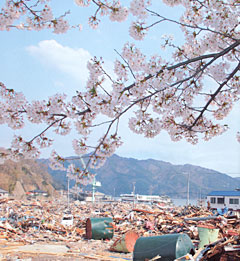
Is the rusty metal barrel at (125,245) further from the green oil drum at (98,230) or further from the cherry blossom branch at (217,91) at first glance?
the cherry blossom branch at (217,91)

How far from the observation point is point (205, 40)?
589 cm

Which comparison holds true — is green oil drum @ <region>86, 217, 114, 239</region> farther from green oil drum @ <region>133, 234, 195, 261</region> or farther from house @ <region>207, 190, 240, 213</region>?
house @ <region>207, 190, 240, 213</region>

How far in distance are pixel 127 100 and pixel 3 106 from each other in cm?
186

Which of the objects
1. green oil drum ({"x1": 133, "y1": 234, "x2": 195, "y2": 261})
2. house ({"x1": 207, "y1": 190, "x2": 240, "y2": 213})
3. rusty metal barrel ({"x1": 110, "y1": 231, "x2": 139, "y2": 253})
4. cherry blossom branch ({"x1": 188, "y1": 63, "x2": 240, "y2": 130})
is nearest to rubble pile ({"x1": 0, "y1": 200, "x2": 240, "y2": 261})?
rusty metal barrel ({"x1": 110, "y1": 231, "x2": 139, "y2": 253})

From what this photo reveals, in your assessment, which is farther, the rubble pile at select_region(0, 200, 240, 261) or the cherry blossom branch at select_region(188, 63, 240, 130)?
the rubble pile at select_region(0, 200, 240, 261)

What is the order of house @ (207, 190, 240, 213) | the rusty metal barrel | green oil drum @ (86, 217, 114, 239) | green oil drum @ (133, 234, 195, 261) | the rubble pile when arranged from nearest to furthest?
the rubble pile → green oil drum @ (133, 234, 195, 261) → the rusty metal barrel → green oil drum @ (86, 217, 114, 239) → house @ (207, 190, 240, 213)

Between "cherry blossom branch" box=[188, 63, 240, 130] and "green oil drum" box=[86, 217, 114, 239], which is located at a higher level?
"cherry blossom branch" box=[188, 63, 240, 130]

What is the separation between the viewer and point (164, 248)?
6398mm

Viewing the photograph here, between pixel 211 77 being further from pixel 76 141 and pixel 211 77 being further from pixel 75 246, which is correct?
pixel 75 246

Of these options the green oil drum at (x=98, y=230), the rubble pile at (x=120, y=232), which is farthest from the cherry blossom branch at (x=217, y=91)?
the green oil drum at (x=98, y=230)

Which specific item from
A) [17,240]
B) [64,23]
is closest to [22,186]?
[17,240]

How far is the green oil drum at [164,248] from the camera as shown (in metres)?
6.28

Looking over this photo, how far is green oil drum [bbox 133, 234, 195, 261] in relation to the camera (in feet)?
20.6

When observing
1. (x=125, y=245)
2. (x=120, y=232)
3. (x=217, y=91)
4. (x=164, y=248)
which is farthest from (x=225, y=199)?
(x=217, y=91)
